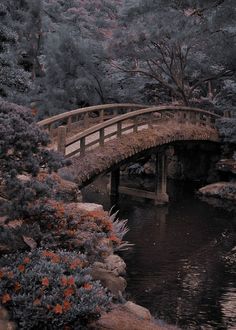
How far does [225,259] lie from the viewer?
15359 mm

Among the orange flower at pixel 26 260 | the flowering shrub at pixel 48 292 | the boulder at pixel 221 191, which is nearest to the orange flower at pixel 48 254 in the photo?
the flowering shrub at pixel 48 292

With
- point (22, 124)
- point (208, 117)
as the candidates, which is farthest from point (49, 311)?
point (208, 117)

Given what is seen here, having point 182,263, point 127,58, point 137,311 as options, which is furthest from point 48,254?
point 127,58

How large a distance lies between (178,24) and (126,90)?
793cm

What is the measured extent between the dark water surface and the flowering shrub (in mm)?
3440

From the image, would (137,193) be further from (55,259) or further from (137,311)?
(55,259)

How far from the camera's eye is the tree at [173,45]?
2536 centimetres

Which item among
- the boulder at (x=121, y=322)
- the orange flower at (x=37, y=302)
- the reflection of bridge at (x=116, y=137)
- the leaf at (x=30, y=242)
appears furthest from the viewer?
the reflection of bridge at (x=116, y=137)

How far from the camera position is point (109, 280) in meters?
8.82

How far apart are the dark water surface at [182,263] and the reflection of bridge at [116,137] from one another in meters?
2.35

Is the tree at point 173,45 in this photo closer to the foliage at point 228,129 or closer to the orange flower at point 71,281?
the foliage at point 228,129

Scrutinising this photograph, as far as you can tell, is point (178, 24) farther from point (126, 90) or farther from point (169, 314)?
point (169, 314)

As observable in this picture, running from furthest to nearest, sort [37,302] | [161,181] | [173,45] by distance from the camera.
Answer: [173,45], [161,181], [37,302]

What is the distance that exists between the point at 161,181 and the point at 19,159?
17.0 metres
